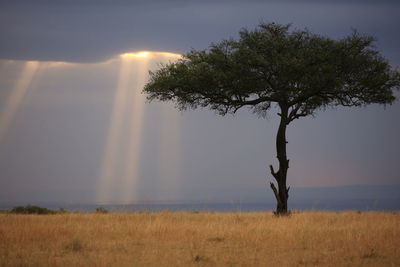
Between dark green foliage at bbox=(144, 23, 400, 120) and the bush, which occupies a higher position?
dark green foliage at bbox=(144, 23, 400, 120)

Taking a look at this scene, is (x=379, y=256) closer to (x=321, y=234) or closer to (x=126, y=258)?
(x=321, y=234)

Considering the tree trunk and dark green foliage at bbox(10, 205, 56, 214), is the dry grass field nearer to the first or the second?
the tree trunk

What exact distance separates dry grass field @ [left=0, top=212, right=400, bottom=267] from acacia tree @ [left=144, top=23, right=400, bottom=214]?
8639 mm

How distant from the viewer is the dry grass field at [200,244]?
1462 centimetres

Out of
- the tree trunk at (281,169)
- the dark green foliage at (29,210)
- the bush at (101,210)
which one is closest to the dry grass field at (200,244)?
the tree trunk at (281,169)

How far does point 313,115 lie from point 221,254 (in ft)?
64.2

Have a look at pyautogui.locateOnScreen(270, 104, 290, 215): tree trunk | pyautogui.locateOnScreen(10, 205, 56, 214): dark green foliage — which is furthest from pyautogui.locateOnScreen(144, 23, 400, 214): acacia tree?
pyautogui.locateOnScreen(10, 205, 56, 214): dark green foliage

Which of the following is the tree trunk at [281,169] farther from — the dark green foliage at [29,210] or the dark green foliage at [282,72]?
the dark green foliage at [29,210]

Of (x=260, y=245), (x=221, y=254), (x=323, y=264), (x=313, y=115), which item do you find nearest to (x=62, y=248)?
(x=221, y=254)

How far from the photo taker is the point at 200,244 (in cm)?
1767

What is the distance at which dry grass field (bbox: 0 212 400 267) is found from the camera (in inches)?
575

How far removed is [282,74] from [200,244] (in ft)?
47.4

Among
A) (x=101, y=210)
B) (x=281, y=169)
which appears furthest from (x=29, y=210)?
(x=281, y=169)

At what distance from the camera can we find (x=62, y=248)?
55.7ft
